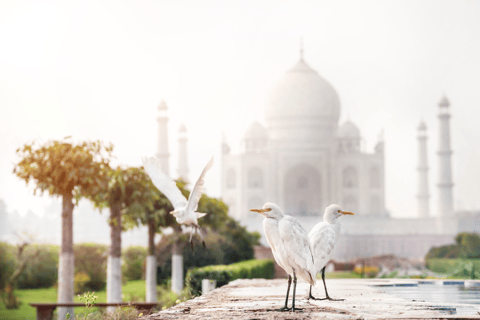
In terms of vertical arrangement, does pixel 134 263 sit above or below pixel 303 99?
below

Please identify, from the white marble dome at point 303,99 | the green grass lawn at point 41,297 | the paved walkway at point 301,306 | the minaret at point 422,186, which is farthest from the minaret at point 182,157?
the paved walkway at point 301,306

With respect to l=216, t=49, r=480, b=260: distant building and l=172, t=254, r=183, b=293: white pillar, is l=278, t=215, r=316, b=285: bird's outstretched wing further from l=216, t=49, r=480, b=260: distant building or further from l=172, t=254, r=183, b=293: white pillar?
l=216, t=49, r=480, b=260: distant building

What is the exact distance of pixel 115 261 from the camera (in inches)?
372

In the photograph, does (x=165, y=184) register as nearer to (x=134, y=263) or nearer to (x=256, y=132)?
(x=134, y=263)

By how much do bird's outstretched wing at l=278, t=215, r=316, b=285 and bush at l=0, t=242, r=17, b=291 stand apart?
31.5 ft

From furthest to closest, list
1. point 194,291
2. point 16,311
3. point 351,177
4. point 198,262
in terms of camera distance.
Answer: point 351,177
point 198,262
point 16,311
point 194,291

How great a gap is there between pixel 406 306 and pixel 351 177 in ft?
98.6

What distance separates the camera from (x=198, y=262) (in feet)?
42.1

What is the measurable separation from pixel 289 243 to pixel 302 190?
100 feet

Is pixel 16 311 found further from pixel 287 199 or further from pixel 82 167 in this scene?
pixel 287 199

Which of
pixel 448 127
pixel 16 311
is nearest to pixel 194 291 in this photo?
pixel 16 311

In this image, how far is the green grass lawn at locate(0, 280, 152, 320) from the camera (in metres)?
11.5

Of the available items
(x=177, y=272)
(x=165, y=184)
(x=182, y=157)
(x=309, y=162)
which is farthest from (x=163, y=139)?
(x=165, y=184)

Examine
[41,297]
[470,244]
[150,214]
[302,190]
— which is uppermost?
[302,190]
